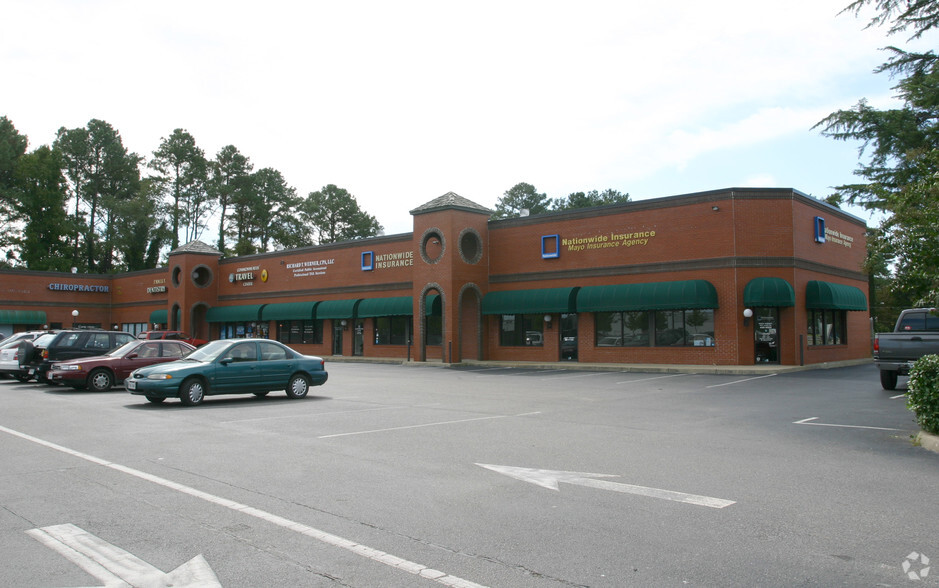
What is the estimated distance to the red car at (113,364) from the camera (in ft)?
63.4

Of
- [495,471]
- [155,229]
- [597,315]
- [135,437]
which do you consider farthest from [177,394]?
[155,229]

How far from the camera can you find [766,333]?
91.9ft

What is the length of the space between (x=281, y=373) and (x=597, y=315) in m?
17.5

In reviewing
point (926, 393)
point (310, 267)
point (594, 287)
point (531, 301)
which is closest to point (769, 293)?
point (594, 287)

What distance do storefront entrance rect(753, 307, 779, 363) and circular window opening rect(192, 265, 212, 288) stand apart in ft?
130

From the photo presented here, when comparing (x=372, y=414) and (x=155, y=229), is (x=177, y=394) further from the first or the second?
(x=155, y=229)

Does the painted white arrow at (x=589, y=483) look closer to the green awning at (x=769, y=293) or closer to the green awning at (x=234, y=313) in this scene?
the green awning at (x=769, y=293)

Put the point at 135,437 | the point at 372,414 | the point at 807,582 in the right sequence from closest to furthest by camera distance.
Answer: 1. the point at 807,582
2. the point at 135,437
3. the point at 372,414

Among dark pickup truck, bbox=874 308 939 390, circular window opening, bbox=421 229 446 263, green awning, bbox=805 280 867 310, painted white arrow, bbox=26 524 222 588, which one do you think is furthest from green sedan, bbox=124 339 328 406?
green awning, bbox=805 280 867 310

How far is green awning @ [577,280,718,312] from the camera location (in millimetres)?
27500

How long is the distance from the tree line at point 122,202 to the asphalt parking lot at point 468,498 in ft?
204

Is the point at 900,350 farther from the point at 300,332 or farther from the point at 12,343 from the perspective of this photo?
the point at 300,332

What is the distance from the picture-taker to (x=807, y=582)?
474 cm

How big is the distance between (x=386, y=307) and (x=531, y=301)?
9.68m
